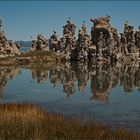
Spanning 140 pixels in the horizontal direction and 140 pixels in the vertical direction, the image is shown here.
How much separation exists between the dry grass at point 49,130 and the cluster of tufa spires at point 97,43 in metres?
107

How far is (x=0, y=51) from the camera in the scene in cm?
12350

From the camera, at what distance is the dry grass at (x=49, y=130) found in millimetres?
17734

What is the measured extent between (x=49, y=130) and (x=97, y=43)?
11451 centimetres

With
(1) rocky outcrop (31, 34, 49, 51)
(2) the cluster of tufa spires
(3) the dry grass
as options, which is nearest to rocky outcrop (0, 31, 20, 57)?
(2) the cluster of tufa spires

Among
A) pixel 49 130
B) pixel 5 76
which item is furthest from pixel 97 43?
pixel 49 130

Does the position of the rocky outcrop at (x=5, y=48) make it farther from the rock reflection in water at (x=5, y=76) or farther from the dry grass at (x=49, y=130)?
the dry grass at (x=49, y=130)

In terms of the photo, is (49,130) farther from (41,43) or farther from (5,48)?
(41,43)

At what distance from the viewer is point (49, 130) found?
19.0m

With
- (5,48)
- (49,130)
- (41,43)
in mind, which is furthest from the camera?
(41,43)

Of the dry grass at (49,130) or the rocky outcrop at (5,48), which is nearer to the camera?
the dry grass at (49,130)

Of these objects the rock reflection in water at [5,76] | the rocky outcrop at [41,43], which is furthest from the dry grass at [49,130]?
the rocky outcrop at [41,43]

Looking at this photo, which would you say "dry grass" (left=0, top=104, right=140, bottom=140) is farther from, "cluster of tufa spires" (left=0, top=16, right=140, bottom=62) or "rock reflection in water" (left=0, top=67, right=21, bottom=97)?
"cluster of tufa spires" (left=0, top=16, right=140, bottom=62)

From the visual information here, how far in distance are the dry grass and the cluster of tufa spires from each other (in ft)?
350

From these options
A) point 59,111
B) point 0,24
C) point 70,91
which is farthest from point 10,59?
point 59,111
